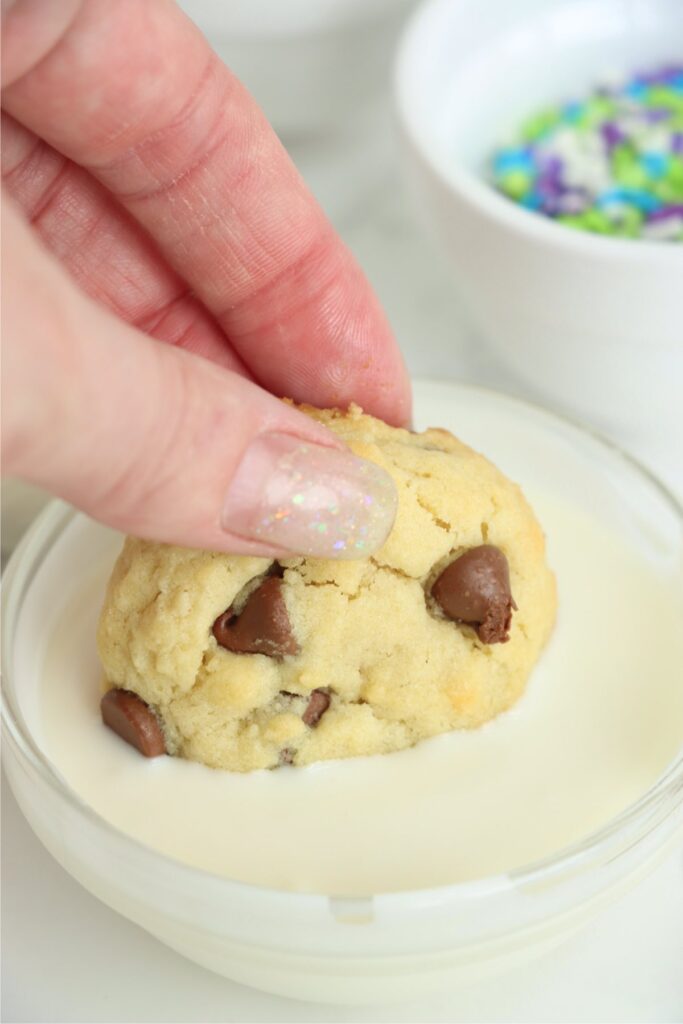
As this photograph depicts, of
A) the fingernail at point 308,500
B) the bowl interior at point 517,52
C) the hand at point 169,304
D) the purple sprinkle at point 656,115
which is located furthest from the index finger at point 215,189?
the purple sprinkle at point 656,115

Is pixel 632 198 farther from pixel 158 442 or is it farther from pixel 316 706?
pixel 158 442

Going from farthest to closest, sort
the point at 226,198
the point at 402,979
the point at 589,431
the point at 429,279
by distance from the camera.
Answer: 1. the point at 429,279
2. the point at 589,431
3. the point at 226,198
4. the point at 402,979

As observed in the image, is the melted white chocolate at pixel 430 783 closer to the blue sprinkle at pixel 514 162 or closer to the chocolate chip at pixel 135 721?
the chocolate chip at pixel 135 721

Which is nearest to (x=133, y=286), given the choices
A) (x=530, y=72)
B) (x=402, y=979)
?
(x=402, y=979)

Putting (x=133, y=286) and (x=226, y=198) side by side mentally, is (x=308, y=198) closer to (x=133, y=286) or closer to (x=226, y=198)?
(x=226, y=198)

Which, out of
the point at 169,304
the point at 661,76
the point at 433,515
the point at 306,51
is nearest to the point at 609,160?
the point at 661,76

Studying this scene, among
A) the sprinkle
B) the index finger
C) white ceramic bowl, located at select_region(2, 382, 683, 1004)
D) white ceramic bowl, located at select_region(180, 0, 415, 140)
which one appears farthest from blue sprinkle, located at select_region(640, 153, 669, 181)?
white ceramic bowl, located at select_region(2, 382, 683, 1004)
